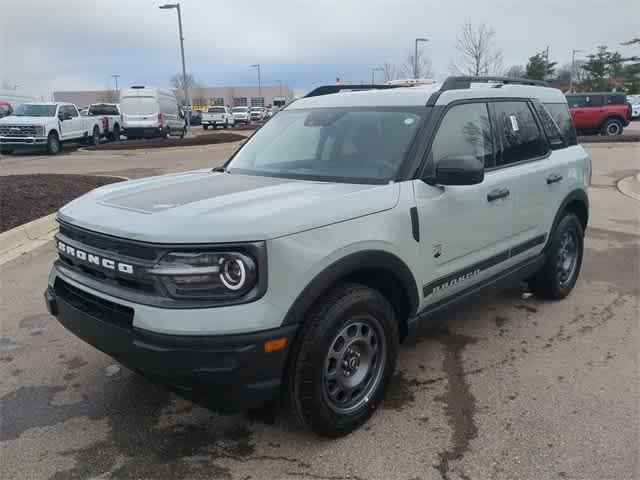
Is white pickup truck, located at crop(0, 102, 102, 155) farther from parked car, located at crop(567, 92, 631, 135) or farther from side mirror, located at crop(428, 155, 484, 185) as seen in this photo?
parked car, located at crop(567, 92, 631, 135)

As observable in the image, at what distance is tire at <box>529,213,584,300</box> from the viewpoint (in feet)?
15.8

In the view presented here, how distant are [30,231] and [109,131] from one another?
800 inches

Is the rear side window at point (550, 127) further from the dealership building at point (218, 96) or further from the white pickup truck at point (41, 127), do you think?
the dealership building at point (218, 96)

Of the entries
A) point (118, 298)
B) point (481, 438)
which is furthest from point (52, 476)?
point (481, 438)

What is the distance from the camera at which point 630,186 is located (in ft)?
38.3

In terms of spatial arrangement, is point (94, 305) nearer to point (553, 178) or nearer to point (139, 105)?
point (553, 178)

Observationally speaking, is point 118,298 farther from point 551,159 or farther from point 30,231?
point 30,231

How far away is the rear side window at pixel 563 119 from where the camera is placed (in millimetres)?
4875

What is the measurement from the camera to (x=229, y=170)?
160 inches

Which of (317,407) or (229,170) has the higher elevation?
(229,170)

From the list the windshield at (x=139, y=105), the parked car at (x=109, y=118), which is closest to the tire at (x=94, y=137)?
the parked car at (x=109, y=118)

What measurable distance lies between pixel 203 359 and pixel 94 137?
2389 centimetres

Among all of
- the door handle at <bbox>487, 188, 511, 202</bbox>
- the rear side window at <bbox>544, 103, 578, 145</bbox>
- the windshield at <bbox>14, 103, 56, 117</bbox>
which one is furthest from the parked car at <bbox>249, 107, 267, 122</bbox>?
the door handle at <bbox>487, 188, 511, 202</bbox>

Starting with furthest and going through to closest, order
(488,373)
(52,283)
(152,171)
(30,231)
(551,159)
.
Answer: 1. (152,171)
2. (30,231)
3. (551,159)
4. (488,373)
5. (52,283)
